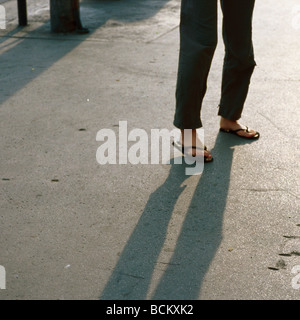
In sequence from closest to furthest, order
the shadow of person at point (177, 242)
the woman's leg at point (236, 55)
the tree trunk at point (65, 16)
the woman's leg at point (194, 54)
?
the shadow of person at point (177, 242) < the woman's leg at point (194, 54) < the woman's leg at point (236, 55) < the tree trunk at point (65, 16)

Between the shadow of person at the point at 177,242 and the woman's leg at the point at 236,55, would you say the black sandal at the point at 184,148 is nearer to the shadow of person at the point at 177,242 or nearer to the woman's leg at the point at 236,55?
the shadow of person at the point at 177,242

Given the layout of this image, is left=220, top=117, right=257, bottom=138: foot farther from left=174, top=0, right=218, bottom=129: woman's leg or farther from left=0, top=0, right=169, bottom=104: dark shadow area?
left=0, top=0, right=169, bottom=104: dark shadow area

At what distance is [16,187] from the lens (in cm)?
348

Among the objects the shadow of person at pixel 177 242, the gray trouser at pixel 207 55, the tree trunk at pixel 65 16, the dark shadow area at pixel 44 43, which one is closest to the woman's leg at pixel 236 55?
the gray trouser at pixel 207 55

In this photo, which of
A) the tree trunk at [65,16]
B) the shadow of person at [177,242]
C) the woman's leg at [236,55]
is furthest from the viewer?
the tree trunk at [65,16]

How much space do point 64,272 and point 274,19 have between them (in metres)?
5.42

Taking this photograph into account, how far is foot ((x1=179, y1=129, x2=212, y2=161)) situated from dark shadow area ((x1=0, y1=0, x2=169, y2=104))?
5.63 feet

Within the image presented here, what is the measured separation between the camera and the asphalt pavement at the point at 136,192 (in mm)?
2684

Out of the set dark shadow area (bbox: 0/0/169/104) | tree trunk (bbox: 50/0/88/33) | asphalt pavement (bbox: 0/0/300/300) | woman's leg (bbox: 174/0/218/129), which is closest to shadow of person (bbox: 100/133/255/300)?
asphalt pavement (bbox: 0/0/300/300)

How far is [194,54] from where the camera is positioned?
11.8 feet

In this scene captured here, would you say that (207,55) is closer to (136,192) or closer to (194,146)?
(194,146)

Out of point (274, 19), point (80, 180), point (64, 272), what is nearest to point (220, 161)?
point (80, 180)

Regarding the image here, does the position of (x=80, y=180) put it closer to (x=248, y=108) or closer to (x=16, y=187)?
(x=16, y=187)

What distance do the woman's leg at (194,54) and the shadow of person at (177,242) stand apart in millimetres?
333
